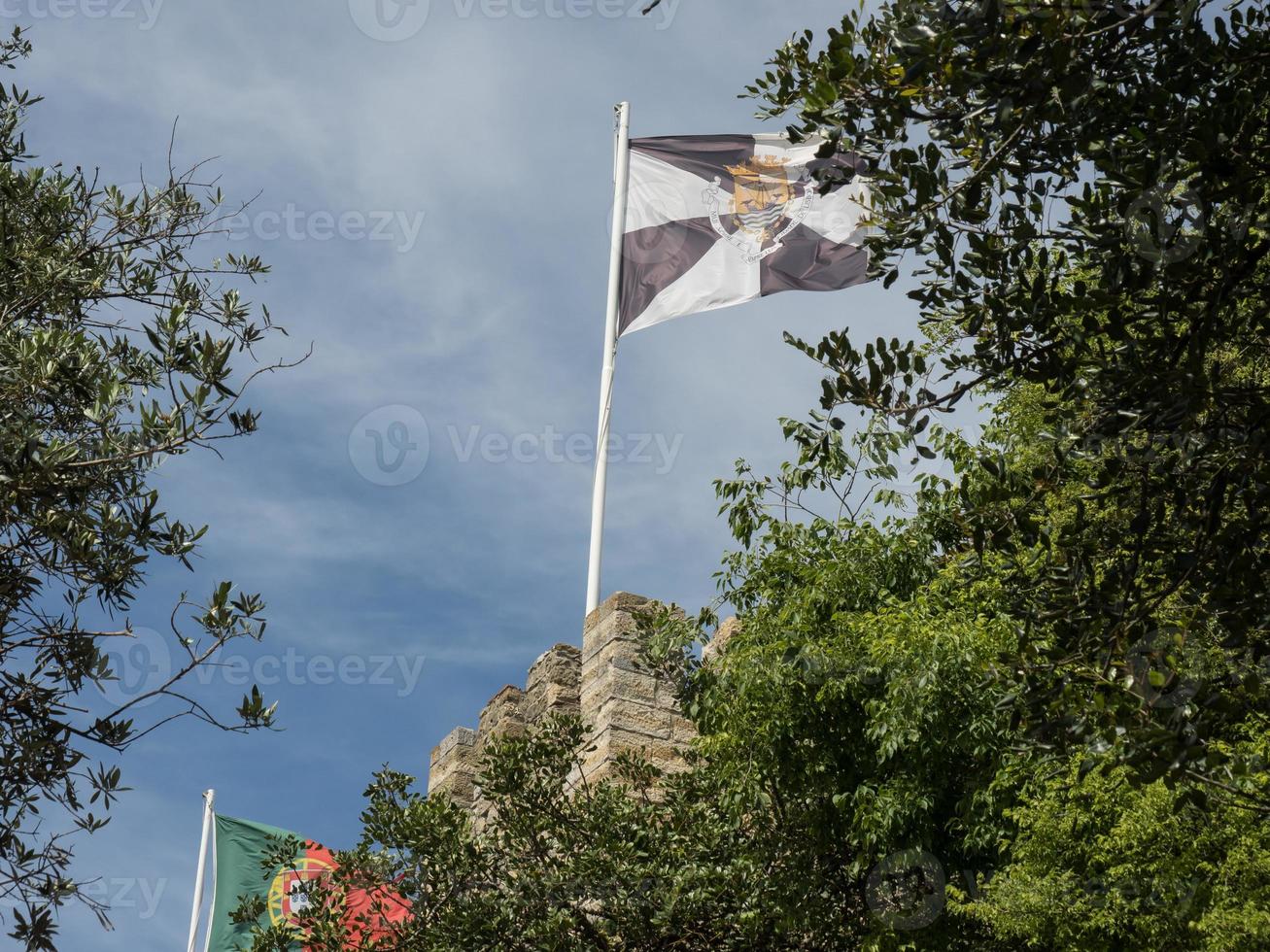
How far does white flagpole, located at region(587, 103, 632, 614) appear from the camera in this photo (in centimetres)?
1627

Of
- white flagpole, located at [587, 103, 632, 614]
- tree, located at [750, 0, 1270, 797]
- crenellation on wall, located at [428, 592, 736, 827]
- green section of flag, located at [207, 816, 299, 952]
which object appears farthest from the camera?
green section of flag, located at [207, 816, 299, 952]

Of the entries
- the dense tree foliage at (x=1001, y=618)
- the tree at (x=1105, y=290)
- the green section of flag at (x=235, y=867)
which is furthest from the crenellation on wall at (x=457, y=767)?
the tree at (x=1105, y=290)

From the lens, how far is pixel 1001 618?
35.8ft

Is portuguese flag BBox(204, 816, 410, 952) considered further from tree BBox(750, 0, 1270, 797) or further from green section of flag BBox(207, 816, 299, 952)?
tree BBox(750, 0, 1270, 797)

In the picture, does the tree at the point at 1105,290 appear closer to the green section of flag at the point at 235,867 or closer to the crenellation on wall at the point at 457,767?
the crenellation on wall at the point at 457,767

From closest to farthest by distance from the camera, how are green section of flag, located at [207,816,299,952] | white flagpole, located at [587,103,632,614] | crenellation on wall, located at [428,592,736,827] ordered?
crenellation on wall, located at [428,592,736,827] → white flagpole, located at [587,103,632,614] → green section of flag, located at [207,816,299,952]

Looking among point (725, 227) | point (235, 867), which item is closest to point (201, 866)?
point (235, 867)

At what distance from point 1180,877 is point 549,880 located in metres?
5.05

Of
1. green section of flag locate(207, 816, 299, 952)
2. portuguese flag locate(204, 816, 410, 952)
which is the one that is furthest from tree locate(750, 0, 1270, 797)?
green section of flag locate(207, 816, 299, 952)

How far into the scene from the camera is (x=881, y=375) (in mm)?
6250

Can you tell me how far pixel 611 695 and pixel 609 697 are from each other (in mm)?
35

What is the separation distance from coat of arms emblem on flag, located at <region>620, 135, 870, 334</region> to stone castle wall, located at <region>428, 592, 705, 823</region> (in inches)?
208

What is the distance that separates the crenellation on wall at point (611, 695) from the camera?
13.8 m

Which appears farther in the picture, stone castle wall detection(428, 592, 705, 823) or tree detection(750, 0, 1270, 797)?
stone castle wall detection(428, 592, 705, 823)
